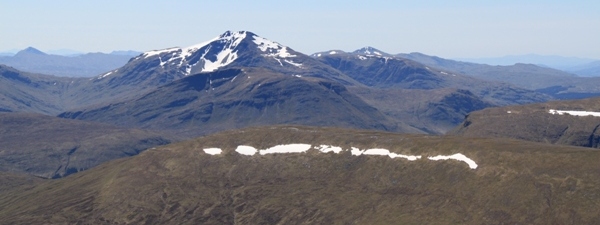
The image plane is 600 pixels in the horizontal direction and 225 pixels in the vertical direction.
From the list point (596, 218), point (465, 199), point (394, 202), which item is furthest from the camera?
point (394, 202)

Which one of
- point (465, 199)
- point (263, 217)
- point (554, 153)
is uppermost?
point (554, 153)

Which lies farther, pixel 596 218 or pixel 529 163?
pixel 529 163

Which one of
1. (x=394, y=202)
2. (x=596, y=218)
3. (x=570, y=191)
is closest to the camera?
(x=596, y=218)

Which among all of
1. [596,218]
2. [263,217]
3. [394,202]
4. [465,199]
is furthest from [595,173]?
[263,217]

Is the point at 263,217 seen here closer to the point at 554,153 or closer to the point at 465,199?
the point at 465,199

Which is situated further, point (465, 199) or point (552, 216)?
point (465, 199)

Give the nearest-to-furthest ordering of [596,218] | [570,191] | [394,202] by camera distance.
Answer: [596,218], [570,191], [394,202]

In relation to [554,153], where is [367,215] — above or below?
below

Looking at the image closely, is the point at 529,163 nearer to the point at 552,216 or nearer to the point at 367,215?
the point at 552,216

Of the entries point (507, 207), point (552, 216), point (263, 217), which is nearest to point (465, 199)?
point (507, 207)

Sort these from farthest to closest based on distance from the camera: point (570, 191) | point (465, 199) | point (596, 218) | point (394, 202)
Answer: point (394, 202)
point (465, 199)
point (570, 191)
point (596, 218)
